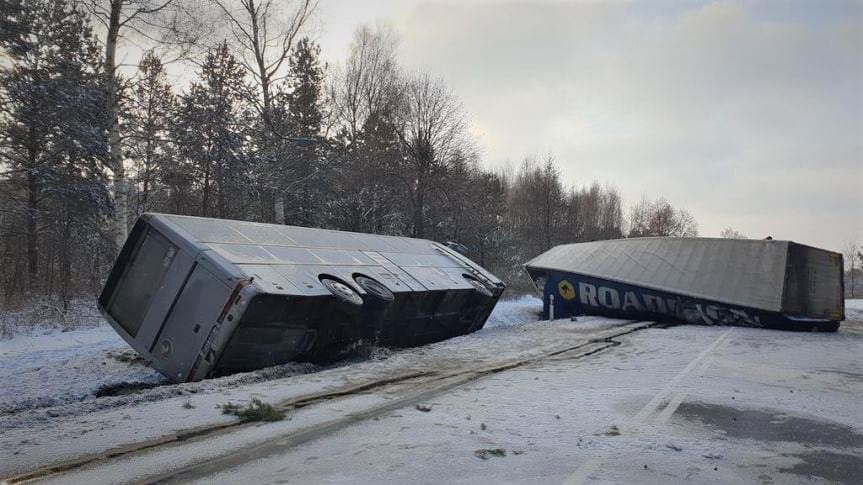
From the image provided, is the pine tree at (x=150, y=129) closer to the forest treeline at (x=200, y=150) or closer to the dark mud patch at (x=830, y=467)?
the forest treeline at (x=200, y=150)

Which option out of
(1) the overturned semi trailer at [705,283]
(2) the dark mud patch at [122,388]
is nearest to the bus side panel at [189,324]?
(2) the dark mud patch at [122,388]

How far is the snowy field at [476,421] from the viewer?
3914 millimetres

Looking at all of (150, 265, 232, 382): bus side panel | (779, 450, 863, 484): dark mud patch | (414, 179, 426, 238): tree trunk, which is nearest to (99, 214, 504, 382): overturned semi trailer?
(150, 265, 232, 382): bus side panel

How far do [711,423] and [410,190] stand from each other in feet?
78.5

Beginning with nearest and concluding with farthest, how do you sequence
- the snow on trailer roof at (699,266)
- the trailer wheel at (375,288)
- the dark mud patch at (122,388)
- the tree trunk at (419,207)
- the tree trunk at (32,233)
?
1. the dark mud patch at (122,388)
2. the trailer wheel at (375,288)
3. the tree trunk at (32,233)
4. the snow on trailer roof at (699,266)
5. the tree trunk at (419,207)

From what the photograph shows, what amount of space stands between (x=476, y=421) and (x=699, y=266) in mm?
17022

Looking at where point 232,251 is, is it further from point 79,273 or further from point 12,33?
point 79,273

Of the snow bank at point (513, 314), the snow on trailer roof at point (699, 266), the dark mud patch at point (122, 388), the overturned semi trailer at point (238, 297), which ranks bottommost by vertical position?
the dark mud patch at point (122, 388)

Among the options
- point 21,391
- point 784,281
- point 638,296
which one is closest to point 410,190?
point 638,296

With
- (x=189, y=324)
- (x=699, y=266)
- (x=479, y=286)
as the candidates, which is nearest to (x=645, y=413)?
(x=189, y=324)

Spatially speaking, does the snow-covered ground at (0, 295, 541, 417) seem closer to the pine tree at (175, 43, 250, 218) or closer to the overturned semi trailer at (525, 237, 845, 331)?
the pine tree at (175, 43, 250, 218)

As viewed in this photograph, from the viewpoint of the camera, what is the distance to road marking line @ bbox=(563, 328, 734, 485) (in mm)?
3760

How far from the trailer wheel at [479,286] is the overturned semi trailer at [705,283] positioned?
8122 mm

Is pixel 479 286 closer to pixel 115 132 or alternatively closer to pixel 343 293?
pixel 343 293
